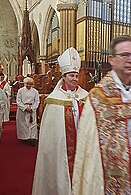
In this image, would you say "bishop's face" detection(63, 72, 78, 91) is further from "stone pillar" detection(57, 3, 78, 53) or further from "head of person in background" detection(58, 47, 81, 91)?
"stone pillar" detection(57, 3, 78, 53)

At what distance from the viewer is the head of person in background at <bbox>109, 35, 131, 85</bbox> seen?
1867 mm

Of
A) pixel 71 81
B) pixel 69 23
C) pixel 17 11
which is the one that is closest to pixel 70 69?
pixel 71 81

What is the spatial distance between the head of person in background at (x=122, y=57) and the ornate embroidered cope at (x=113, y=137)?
82mm

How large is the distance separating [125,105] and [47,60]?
15145mm

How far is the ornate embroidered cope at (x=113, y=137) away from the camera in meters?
1.82

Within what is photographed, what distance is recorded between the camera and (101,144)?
187 centimetres

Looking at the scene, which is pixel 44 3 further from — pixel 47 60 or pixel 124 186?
pixel 124 186

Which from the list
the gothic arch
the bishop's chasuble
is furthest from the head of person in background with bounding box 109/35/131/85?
the gothic arch

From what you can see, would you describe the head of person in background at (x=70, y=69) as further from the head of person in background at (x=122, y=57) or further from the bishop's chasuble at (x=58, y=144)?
the head of person in background at (x=122, y=57)

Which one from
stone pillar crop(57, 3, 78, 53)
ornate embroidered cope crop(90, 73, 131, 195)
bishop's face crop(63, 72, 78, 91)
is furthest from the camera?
stone pillar crop(57, 3, 78, 53)

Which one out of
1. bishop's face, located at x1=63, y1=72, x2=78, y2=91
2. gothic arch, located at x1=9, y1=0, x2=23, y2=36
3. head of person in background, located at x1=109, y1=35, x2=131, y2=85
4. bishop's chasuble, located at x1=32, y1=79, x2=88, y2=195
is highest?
gothic arch, located at x1=9, y1=0, x2=23, y2=36

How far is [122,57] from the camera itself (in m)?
1.87

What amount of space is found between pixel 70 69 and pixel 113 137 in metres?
1.72

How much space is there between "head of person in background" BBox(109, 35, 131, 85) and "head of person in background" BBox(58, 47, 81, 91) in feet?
4.83
